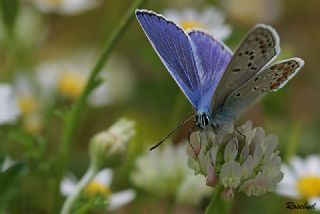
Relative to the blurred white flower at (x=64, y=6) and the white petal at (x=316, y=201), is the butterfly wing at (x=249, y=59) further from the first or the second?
the blurred white flower at (x=64, y=6)

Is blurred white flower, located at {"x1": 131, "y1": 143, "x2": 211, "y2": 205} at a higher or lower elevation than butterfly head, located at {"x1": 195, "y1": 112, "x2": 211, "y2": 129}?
higher

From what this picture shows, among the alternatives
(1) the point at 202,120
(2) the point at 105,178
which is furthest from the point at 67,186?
(1) the point at 202,120

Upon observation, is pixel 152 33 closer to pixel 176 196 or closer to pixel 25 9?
pixel 176 196

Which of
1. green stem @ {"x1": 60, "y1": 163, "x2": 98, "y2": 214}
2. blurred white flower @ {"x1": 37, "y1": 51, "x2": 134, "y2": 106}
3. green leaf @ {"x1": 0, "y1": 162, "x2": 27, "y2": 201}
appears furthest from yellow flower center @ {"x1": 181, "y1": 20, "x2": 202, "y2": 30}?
green leaf @ {"x1": 0, "y1": 162, "x2": 27, "y2": 201}

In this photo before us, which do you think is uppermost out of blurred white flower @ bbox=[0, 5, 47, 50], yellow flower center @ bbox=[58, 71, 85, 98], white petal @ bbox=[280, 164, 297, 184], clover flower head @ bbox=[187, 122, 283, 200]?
blurred white flower @ bbox=[0, 5, 47, 50]

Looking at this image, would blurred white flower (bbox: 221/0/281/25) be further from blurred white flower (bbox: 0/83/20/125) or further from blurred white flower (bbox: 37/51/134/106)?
blurred white flower (bbox: 0/83/20/125)

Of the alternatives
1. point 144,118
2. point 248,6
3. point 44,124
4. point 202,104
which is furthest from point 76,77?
point 202,104

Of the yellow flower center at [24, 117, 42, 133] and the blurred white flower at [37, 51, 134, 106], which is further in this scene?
the blurred white flower at [37, 51, 134, 106]
